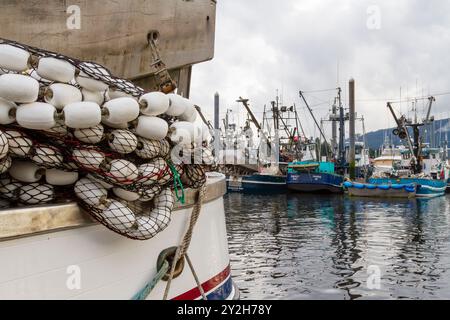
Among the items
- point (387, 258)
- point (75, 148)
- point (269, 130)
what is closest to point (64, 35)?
point (75, 148)

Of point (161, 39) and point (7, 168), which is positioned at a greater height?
point (161, 39)

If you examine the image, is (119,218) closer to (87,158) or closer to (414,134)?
(87,158)

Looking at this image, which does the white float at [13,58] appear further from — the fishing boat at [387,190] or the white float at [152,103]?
the fishing boat at [387,190]

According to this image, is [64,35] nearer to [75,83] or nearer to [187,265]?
[75,83]

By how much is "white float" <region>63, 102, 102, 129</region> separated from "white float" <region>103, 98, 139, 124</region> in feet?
0.44

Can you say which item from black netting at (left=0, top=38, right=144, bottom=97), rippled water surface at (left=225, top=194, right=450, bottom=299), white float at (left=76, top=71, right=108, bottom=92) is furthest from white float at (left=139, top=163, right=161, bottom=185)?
rippled water surface at (left=225, top=194, right=450, bottom=299)

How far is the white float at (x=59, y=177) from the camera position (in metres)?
3.37

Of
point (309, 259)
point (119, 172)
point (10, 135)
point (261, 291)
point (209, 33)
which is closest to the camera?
point (10, 135)

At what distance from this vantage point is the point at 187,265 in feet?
14.2

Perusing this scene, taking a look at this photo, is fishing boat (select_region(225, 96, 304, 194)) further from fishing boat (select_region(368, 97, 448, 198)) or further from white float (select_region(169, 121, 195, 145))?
white float (select_region(169, 121, 195, 145))

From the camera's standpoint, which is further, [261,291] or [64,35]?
[261,291]

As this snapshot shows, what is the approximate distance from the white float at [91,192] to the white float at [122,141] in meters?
0.29

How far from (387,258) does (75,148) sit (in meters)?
12.5

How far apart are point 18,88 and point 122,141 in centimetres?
76
